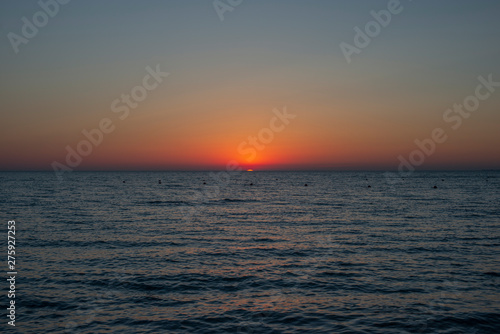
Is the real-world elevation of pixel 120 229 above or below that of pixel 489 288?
above

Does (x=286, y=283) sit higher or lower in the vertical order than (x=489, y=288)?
higher

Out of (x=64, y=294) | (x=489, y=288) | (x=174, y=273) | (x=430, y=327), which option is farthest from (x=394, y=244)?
(x=64, y=294)

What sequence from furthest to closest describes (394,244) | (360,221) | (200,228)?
(360,221) < (200,228) < (394,244)

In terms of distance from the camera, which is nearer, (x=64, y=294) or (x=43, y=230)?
(x=64, y=294)

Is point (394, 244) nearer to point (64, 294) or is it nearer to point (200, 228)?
point (200, 228)

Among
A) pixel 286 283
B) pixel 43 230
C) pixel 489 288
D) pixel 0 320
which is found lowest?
pixel 489 288

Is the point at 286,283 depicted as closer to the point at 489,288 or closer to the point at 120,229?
the point at 489,288

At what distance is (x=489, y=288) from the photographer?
1852cm

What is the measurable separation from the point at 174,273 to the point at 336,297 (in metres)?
9.24

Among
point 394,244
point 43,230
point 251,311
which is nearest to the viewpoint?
point 251,311

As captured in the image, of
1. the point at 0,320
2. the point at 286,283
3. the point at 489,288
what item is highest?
the point at 0,320

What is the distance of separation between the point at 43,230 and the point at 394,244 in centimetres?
3140

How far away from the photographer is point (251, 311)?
15.5 meters

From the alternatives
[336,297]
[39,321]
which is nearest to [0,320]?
[39,321]
